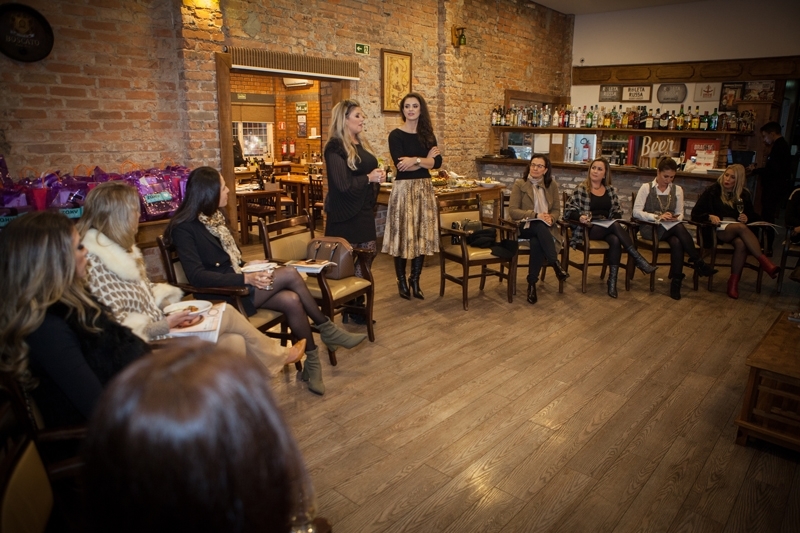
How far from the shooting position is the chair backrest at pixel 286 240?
3.44 m

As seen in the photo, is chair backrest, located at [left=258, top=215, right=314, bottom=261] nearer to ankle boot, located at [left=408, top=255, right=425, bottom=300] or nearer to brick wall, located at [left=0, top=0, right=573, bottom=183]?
ankle boot, located at [left=408, top=255, right=425, bottom=300]

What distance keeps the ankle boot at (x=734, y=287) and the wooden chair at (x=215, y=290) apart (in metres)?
4.10

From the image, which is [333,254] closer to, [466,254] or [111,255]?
[466,254]

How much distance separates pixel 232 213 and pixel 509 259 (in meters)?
2.70

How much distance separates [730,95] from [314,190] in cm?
676

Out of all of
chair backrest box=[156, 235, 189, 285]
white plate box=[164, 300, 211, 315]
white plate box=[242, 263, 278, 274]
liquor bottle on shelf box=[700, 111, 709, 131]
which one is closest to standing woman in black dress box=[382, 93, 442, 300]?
white plate box=[242, 263, 278, 274]

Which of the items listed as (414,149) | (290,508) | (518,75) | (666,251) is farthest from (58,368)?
(518,75)

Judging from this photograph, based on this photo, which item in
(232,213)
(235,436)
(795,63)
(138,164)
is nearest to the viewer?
(235,436)

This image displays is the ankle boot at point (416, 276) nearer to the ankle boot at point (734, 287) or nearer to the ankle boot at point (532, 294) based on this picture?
the ankle boot at point (532, 294)

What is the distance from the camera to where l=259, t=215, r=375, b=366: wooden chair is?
132 inches

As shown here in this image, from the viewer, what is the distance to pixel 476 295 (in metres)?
4.94

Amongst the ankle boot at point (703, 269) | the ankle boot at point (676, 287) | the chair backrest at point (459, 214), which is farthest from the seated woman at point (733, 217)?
the chair backrest at point (459, 214)

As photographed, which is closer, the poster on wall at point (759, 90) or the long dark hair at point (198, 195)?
the long dark hair at point (198, 195)

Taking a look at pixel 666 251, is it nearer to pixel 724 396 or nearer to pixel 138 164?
pixel 724 396
